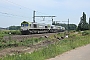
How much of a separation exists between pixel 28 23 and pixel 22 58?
48.8 m

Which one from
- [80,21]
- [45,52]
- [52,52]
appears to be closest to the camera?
[45,52]

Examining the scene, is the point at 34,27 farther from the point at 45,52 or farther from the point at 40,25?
the point at 45,52

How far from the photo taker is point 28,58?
38.7 ft

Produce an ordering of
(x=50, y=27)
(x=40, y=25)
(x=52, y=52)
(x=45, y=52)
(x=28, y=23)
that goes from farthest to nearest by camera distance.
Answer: (x=50, y=27), (x=40, y=25), (x=28, y=23), (x=52, y=52), (x=45, y=52)

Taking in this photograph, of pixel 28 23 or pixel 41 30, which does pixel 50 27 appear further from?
pixel 28 23

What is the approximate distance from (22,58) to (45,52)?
3.43m

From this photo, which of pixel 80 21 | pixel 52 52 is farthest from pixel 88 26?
pixel 52 52

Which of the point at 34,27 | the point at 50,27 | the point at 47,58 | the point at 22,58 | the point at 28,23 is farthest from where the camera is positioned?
the point at 50,27

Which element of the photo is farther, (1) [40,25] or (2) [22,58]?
(1) [40,25]

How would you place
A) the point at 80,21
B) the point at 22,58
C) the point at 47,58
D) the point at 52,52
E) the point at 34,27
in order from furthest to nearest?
the point at 80,21, the point at 34,27, the point at 52,52, the point at 47,58, the point at 22,58

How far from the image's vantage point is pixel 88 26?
9831cm

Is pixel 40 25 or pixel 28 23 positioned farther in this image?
pixel 40 25

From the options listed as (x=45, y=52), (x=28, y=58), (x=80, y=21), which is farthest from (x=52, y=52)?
(x=80, y=21)

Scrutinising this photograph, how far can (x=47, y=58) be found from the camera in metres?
13.7
